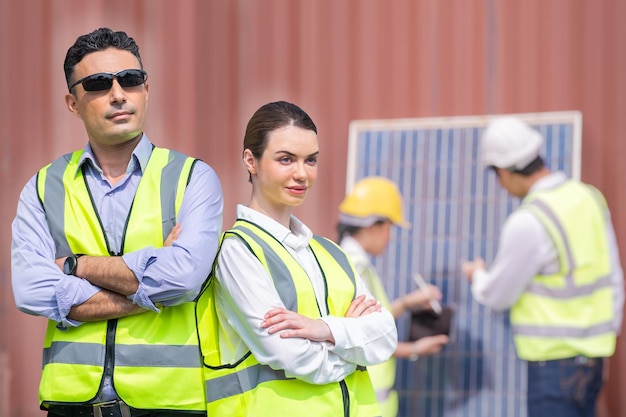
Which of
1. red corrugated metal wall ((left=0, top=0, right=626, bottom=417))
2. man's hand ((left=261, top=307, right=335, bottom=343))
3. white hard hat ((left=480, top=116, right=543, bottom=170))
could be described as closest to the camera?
man's hand ((left=261, top=307, right=335, bottom=343))

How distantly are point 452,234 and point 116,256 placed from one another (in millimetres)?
3548

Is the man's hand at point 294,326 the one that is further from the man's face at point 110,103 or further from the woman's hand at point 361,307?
the man's face at point 110,103

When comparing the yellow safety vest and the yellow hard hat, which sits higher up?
the yellow hard hat

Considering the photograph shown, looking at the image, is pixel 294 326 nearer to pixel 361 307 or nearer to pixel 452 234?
pixel 361 307

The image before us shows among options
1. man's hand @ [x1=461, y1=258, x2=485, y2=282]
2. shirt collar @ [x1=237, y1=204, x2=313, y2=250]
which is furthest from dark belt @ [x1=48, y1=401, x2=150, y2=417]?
man's hand @ [x1=461, y1=258, x2=485, y2=282]

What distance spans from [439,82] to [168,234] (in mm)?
3954

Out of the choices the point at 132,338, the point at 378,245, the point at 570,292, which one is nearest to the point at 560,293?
the point at 570,292

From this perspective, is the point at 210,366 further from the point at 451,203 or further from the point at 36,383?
the point at 36,383

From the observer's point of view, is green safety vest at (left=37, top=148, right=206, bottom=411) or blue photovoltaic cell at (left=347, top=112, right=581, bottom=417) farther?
blue photovoltaic cell at (left=347, top=112, right=581, bottom=417)

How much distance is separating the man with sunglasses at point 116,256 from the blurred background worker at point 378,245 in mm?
1828

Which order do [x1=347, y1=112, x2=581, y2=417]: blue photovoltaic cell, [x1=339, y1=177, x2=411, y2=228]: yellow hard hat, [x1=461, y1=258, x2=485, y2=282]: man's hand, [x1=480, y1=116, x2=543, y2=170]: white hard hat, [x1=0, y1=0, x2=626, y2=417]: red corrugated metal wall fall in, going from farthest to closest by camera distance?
1. [x1=0, y1=0, x2=626, y2=417]: red corrugated metal wall
2. [x1=347, y1=112, x2=581, y2=417]: blue photovoltaic cell
3. [x1=461, y1=258, x2=485, y2=282]: man's hand
4. [x1=480, y1=116, x2=543, y2=170]: white hard hat
5. [x1=339, y1=177, x2=411, y2=228]: yellow hard hat

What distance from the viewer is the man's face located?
308cm

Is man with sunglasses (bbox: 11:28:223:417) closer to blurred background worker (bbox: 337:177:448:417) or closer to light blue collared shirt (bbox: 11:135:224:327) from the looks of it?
light blue collared shirt (bbox: 11:135:224:327)

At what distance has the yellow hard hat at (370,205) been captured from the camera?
518 cm
